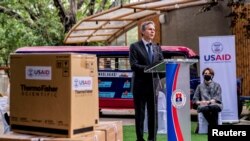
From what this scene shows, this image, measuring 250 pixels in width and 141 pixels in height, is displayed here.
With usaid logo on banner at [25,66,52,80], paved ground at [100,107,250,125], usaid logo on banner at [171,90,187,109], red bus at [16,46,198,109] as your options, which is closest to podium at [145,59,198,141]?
usaid logo on banner at [171,90,187,109]

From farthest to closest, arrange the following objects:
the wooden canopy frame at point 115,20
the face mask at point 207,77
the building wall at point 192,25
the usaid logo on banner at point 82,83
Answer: the building wall at point 192,25
the wooden canopy frame at point 115,20
the face mask at point 207,77
the usaid logo on banner at point 82,83

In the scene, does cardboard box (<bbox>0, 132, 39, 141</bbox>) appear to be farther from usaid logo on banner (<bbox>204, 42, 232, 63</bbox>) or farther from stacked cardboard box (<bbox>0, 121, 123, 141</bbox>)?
usaid logo on banner (<bbox>204, 42, 232, 63</bbox>)

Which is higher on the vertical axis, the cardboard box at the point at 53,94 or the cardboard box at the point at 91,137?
the cardboard box at the point at 53,94

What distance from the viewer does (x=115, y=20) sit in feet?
53.4

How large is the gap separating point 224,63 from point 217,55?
0.68 ft

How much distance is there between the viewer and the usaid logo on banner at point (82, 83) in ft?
12.6

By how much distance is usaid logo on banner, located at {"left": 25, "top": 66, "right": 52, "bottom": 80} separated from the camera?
12.9 feet

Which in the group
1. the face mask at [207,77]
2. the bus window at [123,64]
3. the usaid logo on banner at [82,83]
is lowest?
the face mask at [207,77]

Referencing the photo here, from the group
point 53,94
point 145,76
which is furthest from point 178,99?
point 53,94

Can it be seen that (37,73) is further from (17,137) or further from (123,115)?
(123,115)

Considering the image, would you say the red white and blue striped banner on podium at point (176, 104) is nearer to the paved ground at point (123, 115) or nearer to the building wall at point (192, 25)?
the paved ground at point (123, 115)

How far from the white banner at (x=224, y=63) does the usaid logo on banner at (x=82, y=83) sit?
19.0ft

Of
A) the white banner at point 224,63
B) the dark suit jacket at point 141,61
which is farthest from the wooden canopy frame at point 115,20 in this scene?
the dark suit jacket at point 141,61

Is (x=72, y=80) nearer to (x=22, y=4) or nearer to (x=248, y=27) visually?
Result: (x=248, y=27)
